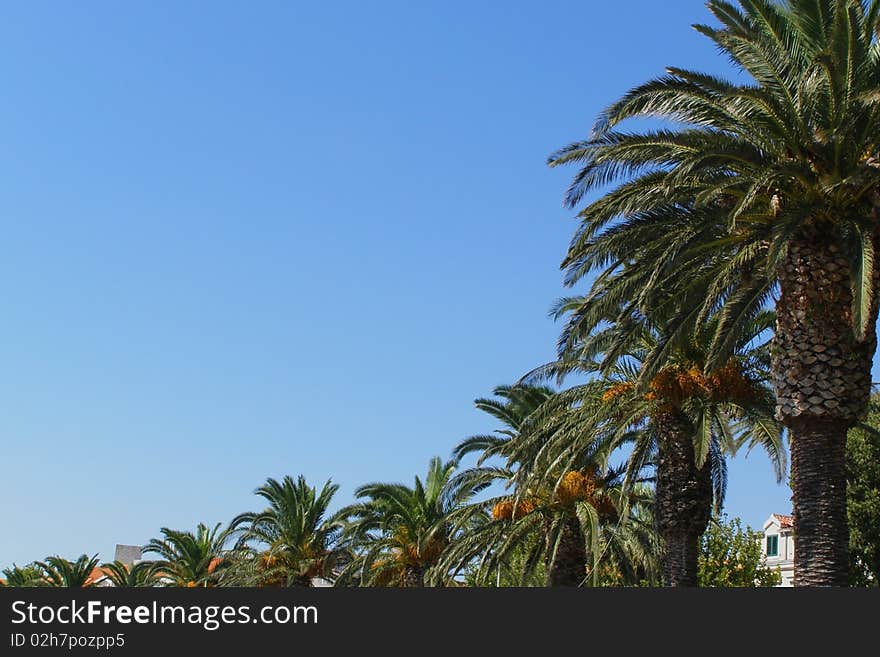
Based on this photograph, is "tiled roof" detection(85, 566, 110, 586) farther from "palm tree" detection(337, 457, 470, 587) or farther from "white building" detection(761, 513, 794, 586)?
"white building" detection(761, 513, 794, 586)

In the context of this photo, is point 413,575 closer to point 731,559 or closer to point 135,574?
point 731,559

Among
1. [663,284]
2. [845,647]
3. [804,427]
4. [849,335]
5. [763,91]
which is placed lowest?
[845,647]

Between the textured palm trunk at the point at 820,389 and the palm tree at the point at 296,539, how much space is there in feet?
106

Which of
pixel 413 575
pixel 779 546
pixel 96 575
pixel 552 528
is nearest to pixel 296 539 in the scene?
pixel 413 575

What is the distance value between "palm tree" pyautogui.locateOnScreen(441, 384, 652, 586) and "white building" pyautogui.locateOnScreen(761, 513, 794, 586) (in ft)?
106

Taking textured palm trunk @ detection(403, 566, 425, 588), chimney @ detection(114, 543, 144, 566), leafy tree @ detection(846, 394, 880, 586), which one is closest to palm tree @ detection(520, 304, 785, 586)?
leafy tree @ detection(846, 394, 880, 586)

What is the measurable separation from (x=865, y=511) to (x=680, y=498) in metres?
15.1

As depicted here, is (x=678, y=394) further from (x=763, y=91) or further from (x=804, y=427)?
(x=763, y=91)

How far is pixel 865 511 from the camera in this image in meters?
36.8

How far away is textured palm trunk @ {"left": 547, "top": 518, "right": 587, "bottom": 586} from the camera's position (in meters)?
32.3

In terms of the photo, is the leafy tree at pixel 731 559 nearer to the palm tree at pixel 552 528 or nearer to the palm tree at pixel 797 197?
the palm tree at pixel 552 528

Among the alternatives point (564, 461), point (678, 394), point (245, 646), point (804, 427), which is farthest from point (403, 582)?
point (245, 646)

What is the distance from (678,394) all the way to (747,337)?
197 cm

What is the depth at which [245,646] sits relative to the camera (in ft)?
41.3
